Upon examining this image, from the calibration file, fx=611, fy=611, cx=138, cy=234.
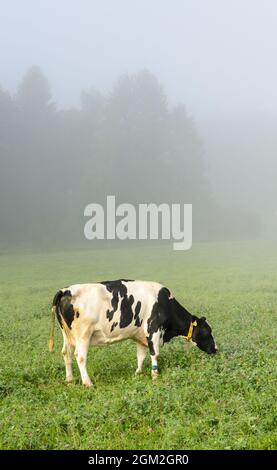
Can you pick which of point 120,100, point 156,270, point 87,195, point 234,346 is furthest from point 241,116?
point 234,346

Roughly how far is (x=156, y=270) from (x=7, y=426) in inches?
1756

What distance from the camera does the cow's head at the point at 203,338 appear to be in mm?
15723

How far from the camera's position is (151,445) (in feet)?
31.8

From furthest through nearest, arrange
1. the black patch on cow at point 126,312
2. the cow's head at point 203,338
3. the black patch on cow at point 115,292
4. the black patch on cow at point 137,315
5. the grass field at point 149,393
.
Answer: the cow's head at point 203,338, the black patch on cow at point 137,315, the black patch on cow at point 126,312, the black patch on cow at point 115,292, the grass field at point 149,393

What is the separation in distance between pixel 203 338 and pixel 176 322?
0.80 meters

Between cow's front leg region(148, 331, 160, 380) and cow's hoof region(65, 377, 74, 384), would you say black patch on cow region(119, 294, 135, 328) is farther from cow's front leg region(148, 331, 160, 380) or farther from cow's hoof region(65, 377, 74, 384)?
cow's hoof region(65, 377, 74, 384)

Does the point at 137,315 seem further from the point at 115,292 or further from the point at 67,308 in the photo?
the point at 67,308

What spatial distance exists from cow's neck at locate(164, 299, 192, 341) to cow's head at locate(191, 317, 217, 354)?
0.24m

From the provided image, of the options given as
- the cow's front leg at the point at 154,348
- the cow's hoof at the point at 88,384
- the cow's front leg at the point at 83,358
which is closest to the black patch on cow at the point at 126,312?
the cow's front leg at the point at 154,348

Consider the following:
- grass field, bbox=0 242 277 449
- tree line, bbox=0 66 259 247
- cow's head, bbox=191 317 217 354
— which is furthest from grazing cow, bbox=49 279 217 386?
tree line, bbox=0 66 259 247

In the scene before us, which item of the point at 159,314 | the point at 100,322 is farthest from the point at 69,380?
the point at 159,314

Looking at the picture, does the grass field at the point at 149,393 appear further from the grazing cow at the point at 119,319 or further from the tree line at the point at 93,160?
the tree line at the point at 93,160

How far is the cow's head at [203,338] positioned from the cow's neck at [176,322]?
24 cm
